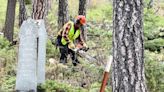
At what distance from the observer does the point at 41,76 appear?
8562 millimetres

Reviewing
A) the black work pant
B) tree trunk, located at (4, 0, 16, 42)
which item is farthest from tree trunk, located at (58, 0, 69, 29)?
the black work pant

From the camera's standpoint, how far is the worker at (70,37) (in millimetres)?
11016

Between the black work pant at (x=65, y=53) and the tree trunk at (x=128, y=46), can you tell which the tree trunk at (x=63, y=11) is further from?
the tree trunk at (x=128, y=46)

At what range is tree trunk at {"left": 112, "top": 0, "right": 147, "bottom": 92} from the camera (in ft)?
18.7

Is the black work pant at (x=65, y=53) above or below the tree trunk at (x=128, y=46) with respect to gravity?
below

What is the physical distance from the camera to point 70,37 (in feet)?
37.1

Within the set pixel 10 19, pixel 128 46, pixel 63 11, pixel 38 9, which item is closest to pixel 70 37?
pixel 38 9

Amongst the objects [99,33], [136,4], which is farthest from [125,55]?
[99,33]

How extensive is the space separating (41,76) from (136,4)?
3445 millimetres

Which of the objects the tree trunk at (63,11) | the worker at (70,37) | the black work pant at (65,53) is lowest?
the black work pant at (65,53)

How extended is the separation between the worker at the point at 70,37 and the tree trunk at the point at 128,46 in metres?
5.00

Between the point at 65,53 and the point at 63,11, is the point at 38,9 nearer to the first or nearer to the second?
the point at 65,53

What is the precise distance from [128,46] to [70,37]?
18.4ft

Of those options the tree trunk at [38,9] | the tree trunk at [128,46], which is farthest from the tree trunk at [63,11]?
the tree trunk at [128,46]
